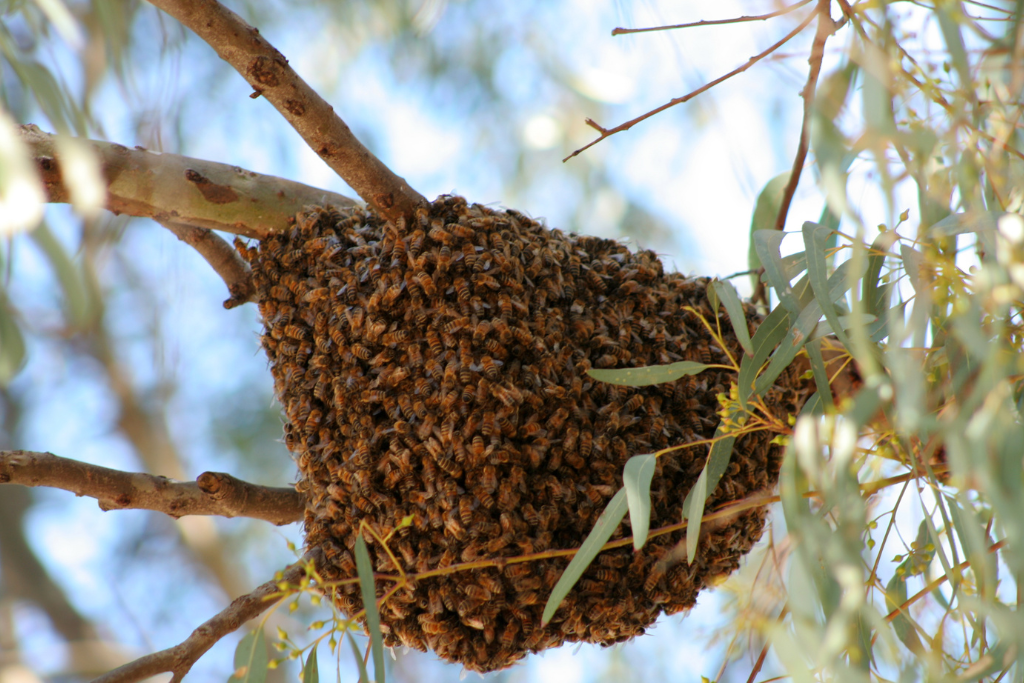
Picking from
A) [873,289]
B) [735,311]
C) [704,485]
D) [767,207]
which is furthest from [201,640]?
[767,207]

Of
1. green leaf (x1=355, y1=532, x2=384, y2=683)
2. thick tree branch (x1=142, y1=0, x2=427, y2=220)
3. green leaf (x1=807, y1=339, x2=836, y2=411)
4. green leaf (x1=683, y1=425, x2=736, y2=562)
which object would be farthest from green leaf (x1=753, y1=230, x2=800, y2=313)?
green leaf (x1=355, y1=532, x2=384, y2=683)

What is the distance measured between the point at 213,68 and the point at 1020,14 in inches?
117

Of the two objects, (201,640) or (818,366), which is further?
(201,640)

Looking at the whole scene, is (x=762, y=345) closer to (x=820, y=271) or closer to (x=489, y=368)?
(x=820, y=271)

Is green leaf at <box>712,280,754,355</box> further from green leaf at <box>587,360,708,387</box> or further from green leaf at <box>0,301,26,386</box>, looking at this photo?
green leaf at <box>0,301,26,386</box>

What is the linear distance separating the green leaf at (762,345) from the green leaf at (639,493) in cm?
16

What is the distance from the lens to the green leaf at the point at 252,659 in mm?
1069

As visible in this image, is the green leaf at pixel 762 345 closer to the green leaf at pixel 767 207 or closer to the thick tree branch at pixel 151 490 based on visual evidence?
the green leaf at pixel 767 207

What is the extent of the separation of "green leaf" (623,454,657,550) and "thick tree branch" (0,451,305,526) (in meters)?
0.62

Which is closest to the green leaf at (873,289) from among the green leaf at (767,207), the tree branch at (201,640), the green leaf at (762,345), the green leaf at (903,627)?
the green leaf at (762,345)

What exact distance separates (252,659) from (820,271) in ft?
2.80

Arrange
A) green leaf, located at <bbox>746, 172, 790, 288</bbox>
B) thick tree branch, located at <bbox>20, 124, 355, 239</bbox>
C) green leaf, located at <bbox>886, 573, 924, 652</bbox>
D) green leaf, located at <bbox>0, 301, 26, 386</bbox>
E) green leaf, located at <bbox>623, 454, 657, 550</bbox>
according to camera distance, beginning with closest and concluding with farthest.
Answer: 1. green leaf, located at <bbox>0, 301, 26, 386</bbox>
2. green leaf, located at <bbox>623, 454, 657, 550</bbox>
3. green leaf, located at <bbox>886, 573, 924, 652</bbox>
4. thick tree branch, located at <bbox>20, 124, 355, 239</bbox>
5. green leaf, located at <bbox>746, 172, 790, 288</bbox>

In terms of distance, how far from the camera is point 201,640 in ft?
3.77

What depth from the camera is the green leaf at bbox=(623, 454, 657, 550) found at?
36.2 inches
